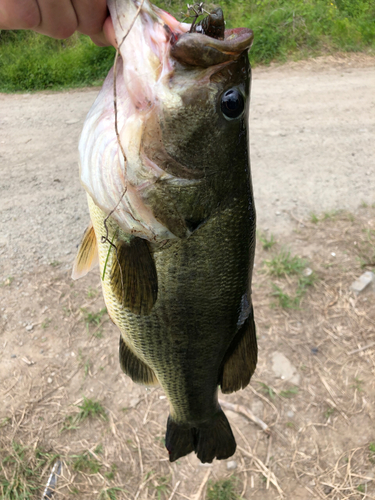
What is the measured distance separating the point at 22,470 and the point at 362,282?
2.59 metres

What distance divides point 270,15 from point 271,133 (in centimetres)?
366

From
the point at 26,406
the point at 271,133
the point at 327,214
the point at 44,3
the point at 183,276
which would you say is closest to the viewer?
the point at 44,3

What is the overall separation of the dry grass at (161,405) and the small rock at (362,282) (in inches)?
2.0

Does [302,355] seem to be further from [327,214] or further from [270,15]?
[270,15]

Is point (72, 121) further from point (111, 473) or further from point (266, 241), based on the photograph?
point (111, 473)

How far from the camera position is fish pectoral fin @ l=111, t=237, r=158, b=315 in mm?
1123

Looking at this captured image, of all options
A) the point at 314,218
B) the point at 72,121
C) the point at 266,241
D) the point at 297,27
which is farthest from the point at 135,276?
the point at 297,27

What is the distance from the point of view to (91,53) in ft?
20.9

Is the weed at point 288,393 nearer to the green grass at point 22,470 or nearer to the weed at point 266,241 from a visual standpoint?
the weed at point 266,241

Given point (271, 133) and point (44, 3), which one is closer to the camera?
point (44, 3)

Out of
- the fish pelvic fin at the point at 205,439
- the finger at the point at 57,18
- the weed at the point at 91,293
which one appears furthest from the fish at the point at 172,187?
the weed at the point at 91,293

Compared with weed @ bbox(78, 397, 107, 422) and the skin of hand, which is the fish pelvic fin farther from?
the skin of hand

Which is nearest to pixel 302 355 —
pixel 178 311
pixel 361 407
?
pixel 361 407

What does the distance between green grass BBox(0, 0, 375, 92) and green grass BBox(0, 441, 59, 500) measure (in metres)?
5.46
